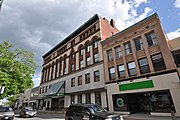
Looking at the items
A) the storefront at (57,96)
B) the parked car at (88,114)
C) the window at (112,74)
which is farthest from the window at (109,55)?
the storefront at (57,96)

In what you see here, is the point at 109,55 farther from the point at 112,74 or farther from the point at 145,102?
the point at 145,102

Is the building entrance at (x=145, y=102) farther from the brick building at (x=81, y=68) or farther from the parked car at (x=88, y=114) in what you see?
the parked car at (x=88, y=114)

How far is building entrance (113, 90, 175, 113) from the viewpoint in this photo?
46.6ft

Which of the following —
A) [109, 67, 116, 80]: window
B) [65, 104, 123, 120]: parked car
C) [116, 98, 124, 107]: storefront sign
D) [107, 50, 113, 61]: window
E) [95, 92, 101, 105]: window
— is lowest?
[65, 104, 123, 120]: parked car

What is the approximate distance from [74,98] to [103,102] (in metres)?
8.31

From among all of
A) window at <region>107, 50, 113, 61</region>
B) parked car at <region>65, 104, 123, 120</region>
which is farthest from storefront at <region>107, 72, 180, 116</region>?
parked car at <region>65, 104, 123, 120</region>

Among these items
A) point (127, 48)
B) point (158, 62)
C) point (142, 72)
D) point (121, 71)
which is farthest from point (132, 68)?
point (158, 62)

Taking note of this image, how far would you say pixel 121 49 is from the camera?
20094 millimetres

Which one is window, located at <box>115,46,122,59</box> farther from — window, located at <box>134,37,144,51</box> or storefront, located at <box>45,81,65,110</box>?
storefront, located at <box>45,81,65,110</box>

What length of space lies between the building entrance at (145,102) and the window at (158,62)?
2779mm

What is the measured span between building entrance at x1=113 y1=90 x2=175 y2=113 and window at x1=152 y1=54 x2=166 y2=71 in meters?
2.78

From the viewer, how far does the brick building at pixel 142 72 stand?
14266mm

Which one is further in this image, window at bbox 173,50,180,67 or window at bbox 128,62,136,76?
window at bbox 128,62,136,76

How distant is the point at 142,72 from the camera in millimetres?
16891
